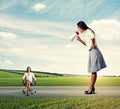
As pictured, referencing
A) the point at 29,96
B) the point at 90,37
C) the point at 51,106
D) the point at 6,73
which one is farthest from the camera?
the point at 6,73

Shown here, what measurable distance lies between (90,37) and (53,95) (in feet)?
10.9

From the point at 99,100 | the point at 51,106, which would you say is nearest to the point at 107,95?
the point at 99,100

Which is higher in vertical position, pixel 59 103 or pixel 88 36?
pixel 88 36

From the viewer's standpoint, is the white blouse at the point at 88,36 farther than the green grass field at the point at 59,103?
No

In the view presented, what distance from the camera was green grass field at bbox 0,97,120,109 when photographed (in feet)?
41.9

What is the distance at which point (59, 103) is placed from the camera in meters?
13.0

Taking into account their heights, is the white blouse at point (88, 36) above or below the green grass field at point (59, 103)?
above

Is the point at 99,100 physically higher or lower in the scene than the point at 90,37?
lower

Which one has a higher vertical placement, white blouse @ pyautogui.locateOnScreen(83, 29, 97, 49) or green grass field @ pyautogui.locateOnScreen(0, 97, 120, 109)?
white blouse @ pyautogui.locateOnScreen(83, 29, 97, 49)

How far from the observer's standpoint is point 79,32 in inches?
481

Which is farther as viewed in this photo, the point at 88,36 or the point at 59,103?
the point at 59,103

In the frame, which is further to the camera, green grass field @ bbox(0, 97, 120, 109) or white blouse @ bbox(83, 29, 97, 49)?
green grass field @ bbox(0, 97, 120, 109)

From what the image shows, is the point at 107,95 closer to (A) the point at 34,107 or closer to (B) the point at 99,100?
(B) the point at 99,100

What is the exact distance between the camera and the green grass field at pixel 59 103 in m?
12.8
